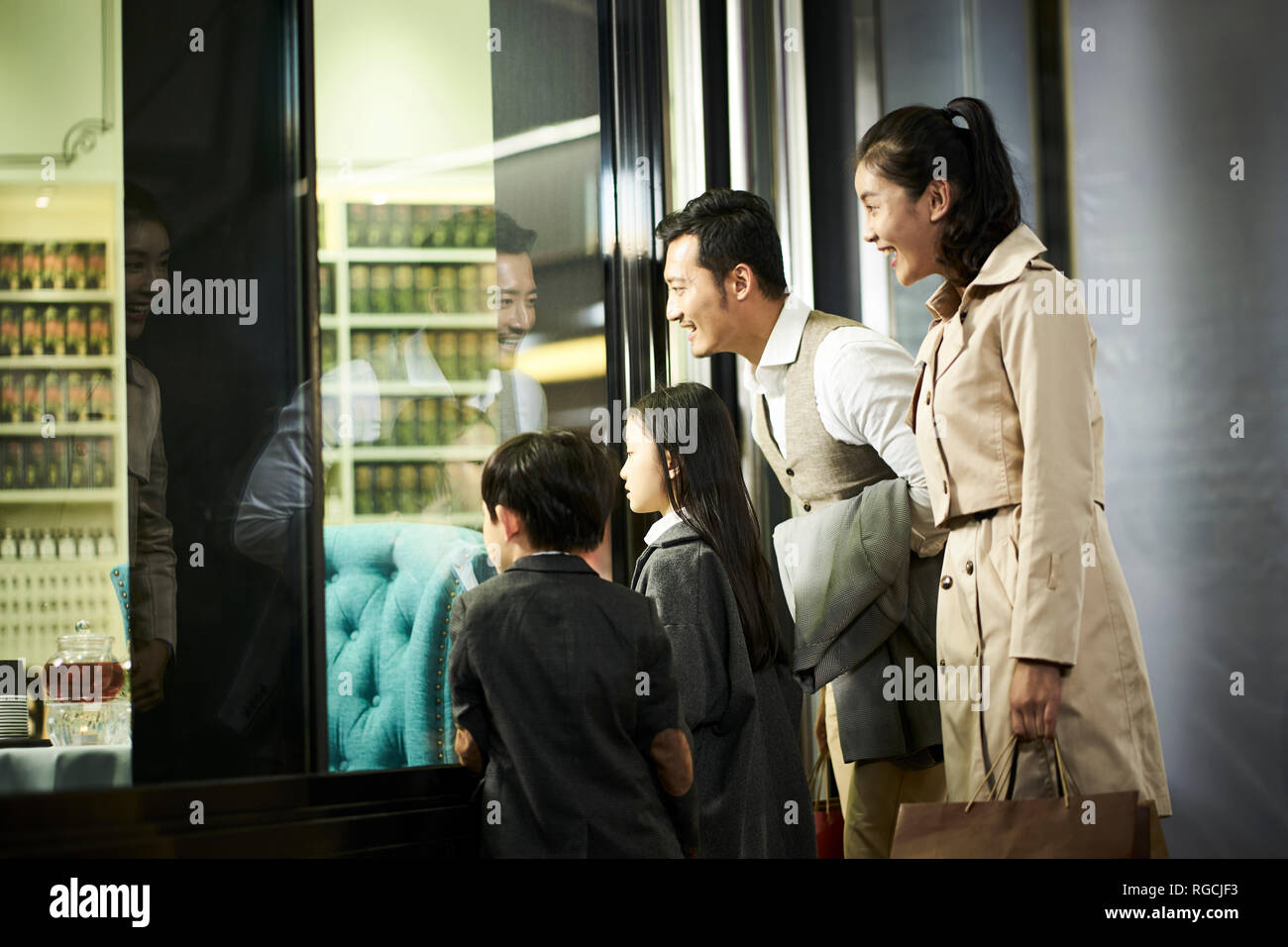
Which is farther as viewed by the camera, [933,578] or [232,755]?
[933,578]

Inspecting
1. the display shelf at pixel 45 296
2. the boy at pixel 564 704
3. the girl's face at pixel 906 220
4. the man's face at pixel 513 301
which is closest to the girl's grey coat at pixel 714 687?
the boy at pixel 564 704

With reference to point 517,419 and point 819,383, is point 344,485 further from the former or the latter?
point 819,383

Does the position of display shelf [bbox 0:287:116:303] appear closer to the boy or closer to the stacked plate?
the stacked plate

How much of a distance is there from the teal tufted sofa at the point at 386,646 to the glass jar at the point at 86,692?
1.05 ft

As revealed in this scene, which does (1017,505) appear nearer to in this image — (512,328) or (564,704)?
(564,704)

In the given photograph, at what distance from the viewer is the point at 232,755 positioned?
1.88 m

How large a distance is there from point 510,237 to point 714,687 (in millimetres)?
948

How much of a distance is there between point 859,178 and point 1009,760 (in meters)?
1.04

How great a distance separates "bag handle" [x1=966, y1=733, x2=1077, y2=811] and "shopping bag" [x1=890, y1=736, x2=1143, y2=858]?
1.2 inches

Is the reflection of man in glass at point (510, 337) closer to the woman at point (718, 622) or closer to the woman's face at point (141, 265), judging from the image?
the woman at point (718, 622)

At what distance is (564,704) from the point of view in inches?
68.0

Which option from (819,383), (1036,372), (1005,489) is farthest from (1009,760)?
(819,383)
